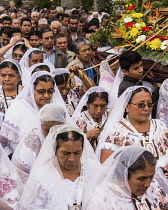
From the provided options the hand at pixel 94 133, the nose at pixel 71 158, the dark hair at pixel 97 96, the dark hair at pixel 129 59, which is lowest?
the hand at pixel 94 133

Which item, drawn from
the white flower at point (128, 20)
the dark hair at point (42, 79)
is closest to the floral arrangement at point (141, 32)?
the white flower at point (128, 20)

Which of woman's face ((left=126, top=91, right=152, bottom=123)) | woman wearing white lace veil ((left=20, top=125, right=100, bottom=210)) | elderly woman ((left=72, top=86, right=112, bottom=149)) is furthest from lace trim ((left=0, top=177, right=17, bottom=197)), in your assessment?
elderly woman ((left=72, top=86, right=112, bottom=149))

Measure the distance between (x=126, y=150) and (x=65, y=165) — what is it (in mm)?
664

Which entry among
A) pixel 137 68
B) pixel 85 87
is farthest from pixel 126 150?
pixel 85 87

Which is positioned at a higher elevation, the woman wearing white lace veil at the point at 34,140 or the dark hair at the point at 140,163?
the dark hair at the point at 140,163

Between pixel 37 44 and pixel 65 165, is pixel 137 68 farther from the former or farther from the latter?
pixel 37 44

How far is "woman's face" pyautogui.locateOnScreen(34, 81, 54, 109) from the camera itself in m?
5.00

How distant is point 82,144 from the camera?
3709mm

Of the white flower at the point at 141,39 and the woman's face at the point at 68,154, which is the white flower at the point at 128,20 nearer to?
the white flower at the point at 141,39

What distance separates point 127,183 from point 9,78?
A: 10.2 ft

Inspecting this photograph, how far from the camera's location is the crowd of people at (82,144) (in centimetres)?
306

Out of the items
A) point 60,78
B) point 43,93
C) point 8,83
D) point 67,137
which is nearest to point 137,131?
point 67,137

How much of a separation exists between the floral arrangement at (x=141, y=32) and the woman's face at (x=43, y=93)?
1.63 metres

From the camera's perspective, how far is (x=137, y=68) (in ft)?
17.9
